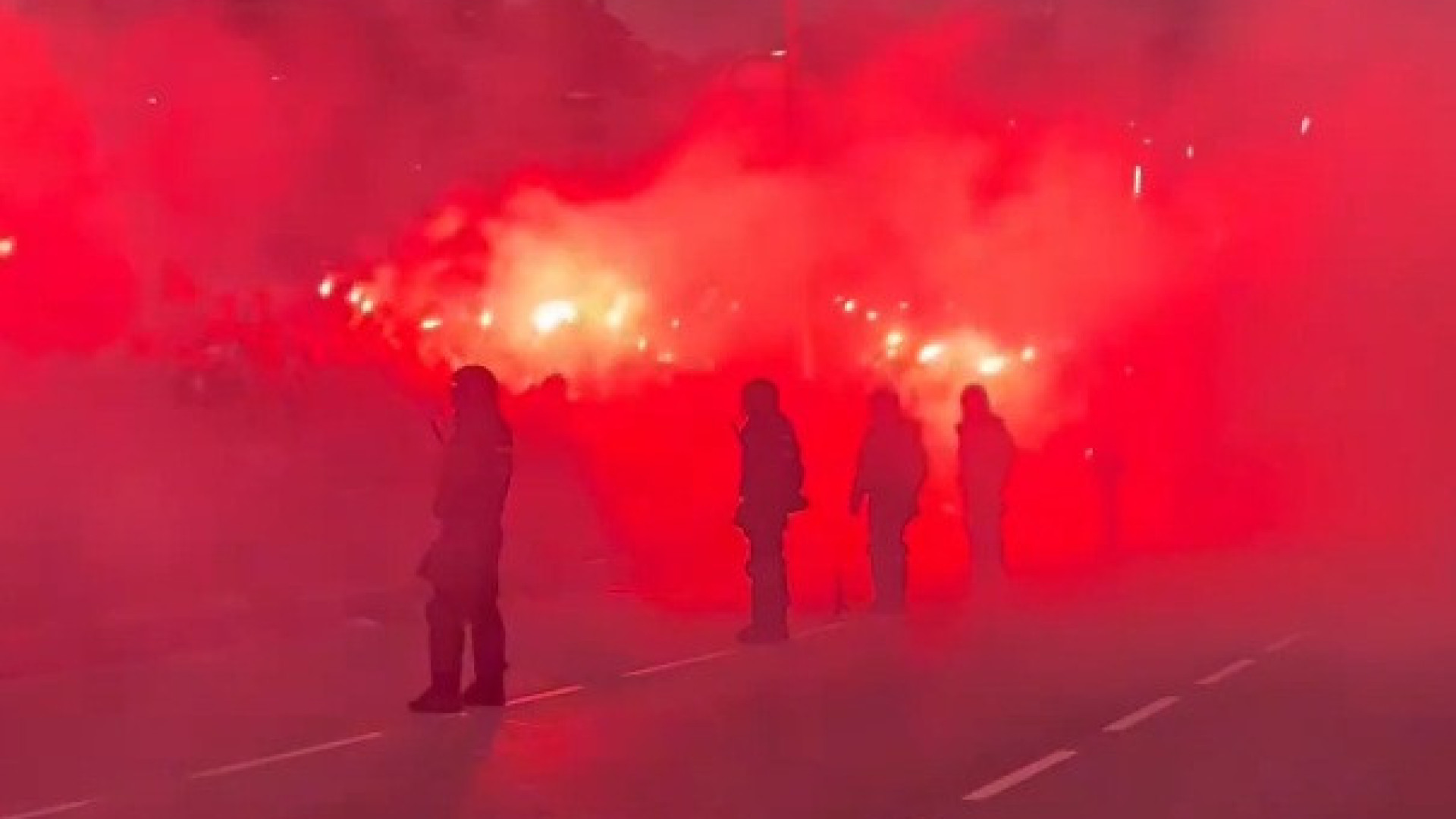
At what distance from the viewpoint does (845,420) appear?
27.6 metres

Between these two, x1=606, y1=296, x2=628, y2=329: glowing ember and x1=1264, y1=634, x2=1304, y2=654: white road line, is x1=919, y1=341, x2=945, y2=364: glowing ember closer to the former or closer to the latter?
x1=606, y1=296, x2=628, y2=329: glowing ember

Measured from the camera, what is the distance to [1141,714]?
1065 cm

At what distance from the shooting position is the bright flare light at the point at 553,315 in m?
32.2

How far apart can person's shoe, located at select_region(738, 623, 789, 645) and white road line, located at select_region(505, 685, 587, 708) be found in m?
2.62

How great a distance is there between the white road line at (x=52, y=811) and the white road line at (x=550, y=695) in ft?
10.4

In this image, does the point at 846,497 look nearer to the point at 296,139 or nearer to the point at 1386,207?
the point at 296,139

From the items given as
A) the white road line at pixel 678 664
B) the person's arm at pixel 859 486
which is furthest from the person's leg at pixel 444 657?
the person's arm at pixel 859 486

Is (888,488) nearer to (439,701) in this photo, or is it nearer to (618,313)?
(439,701)

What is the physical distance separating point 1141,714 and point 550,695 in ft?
9.47

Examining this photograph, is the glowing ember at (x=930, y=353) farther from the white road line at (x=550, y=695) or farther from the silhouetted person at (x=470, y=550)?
the silhouetted person at (x=470, y=550)

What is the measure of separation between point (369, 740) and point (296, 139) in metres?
14.5

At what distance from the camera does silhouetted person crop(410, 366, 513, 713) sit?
10.8 meters

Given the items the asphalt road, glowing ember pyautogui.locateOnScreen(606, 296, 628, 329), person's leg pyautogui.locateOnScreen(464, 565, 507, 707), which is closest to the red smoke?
glowing ember pyautogui.locateOnScreen(606, 296, 628, 329)

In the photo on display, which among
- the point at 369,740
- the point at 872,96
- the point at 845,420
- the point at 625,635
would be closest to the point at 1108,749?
the point at 369,740
